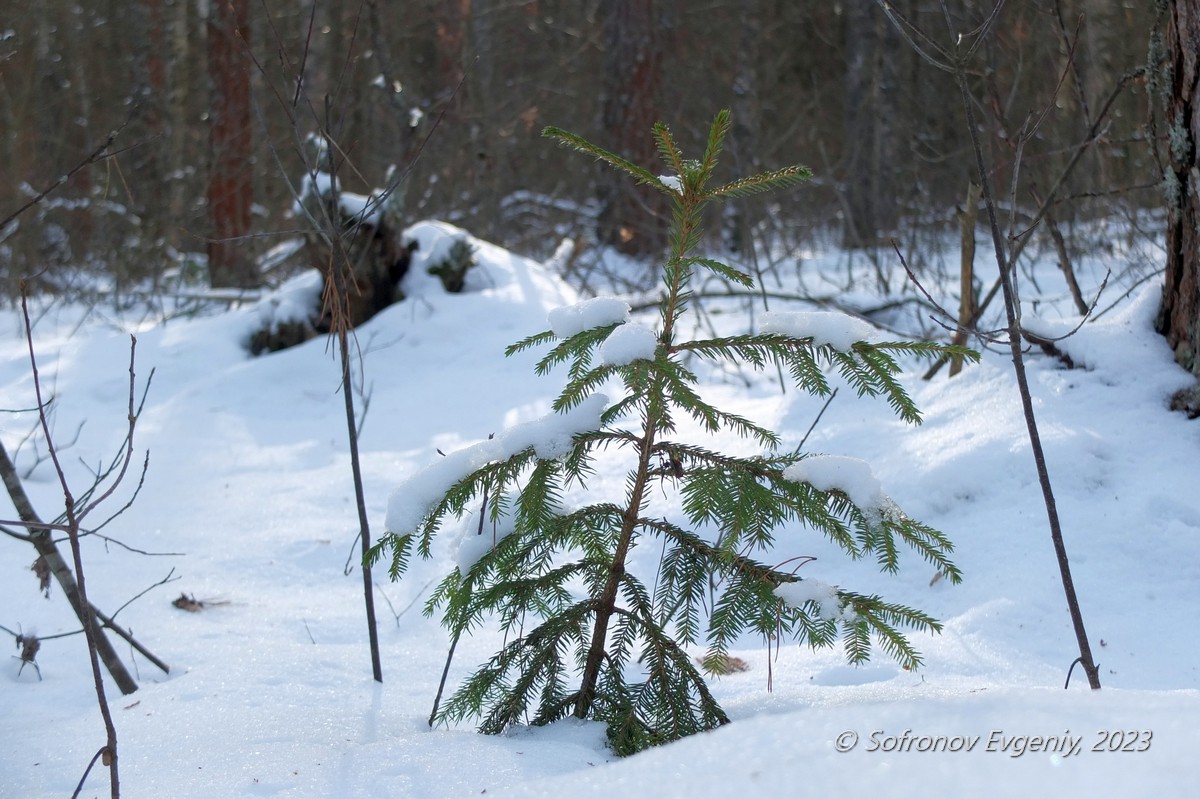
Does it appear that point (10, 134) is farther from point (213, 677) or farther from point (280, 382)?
point (213, 677)

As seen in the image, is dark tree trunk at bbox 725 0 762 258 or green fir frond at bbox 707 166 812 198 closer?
green fir frond at bbox 707 166 812 198

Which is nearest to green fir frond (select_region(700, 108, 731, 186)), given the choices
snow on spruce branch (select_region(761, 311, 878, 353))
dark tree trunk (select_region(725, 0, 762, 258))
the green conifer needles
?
the green conifer needles

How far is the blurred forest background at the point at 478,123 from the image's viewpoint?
945 centimetres

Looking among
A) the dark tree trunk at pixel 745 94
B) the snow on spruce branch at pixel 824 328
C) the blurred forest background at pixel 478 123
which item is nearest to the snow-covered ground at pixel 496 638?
the snow on spruce branch at pixel 824 328

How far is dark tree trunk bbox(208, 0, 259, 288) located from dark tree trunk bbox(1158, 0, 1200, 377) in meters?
8.82

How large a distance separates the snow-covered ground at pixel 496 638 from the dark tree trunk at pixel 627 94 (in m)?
5.31

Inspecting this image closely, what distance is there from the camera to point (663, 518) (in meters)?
1.87

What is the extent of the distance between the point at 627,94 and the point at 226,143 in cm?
440

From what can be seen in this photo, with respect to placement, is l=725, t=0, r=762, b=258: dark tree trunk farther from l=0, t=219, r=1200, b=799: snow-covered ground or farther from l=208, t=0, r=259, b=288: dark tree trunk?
l=0, t=219, r=1200, b=799: snow-covered ground

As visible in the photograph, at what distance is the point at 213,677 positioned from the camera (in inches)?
105

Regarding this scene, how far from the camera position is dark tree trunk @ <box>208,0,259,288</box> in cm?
1012

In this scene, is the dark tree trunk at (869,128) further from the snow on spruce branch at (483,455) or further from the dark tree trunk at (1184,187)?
the snow on spruce branch at (483,455)

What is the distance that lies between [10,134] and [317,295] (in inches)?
297

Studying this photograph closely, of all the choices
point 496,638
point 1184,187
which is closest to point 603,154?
point 496,638
